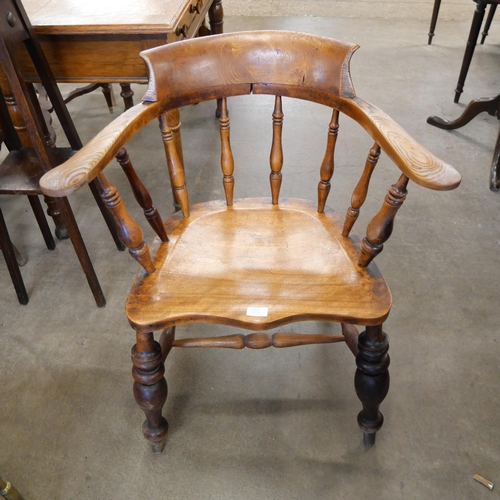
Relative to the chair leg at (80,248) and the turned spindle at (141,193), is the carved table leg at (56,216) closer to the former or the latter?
the chair leg at (80,248)

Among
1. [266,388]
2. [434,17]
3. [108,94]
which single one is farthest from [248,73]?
[434,17]

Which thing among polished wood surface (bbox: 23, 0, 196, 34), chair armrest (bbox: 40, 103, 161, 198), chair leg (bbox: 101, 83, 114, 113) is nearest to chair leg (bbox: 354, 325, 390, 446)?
chair armrest (bbox: 40, 103, 161, 198)

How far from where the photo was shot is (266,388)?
140 centimetres

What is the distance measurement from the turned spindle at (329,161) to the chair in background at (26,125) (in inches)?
31.5

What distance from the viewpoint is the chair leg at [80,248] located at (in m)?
1.48

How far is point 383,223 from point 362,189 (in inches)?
6.6

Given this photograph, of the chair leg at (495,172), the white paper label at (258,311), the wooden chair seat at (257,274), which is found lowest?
the chair leg at (495,172)

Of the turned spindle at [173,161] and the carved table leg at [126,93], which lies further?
the carved table leg at [126,93]

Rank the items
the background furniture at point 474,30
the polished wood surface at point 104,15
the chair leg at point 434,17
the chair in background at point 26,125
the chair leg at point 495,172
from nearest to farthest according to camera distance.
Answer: the chair in background at point 26,125 → the polished wood surface at point 104,15 → the chair leg at point 495,172 → the background furniture at point 474,30 → the chair leg at point 434,17

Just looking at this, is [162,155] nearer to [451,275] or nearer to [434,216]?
[434,216]

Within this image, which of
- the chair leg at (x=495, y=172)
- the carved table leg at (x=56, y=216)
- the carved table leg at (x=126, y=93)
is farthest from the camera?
the carved table leg at (x=126, y=93)

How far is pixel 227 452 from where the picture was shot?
1.26 m

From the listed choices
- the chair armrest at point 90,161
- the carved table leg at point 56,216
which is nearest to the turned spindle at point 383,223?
the chair armrest at point 90,161

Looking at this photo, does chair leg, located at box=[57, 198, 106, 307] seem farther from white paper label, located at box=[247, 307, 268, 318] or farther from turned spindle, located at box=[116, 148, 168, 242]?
white paper label, located at box=[247, 307, 268, 318]
